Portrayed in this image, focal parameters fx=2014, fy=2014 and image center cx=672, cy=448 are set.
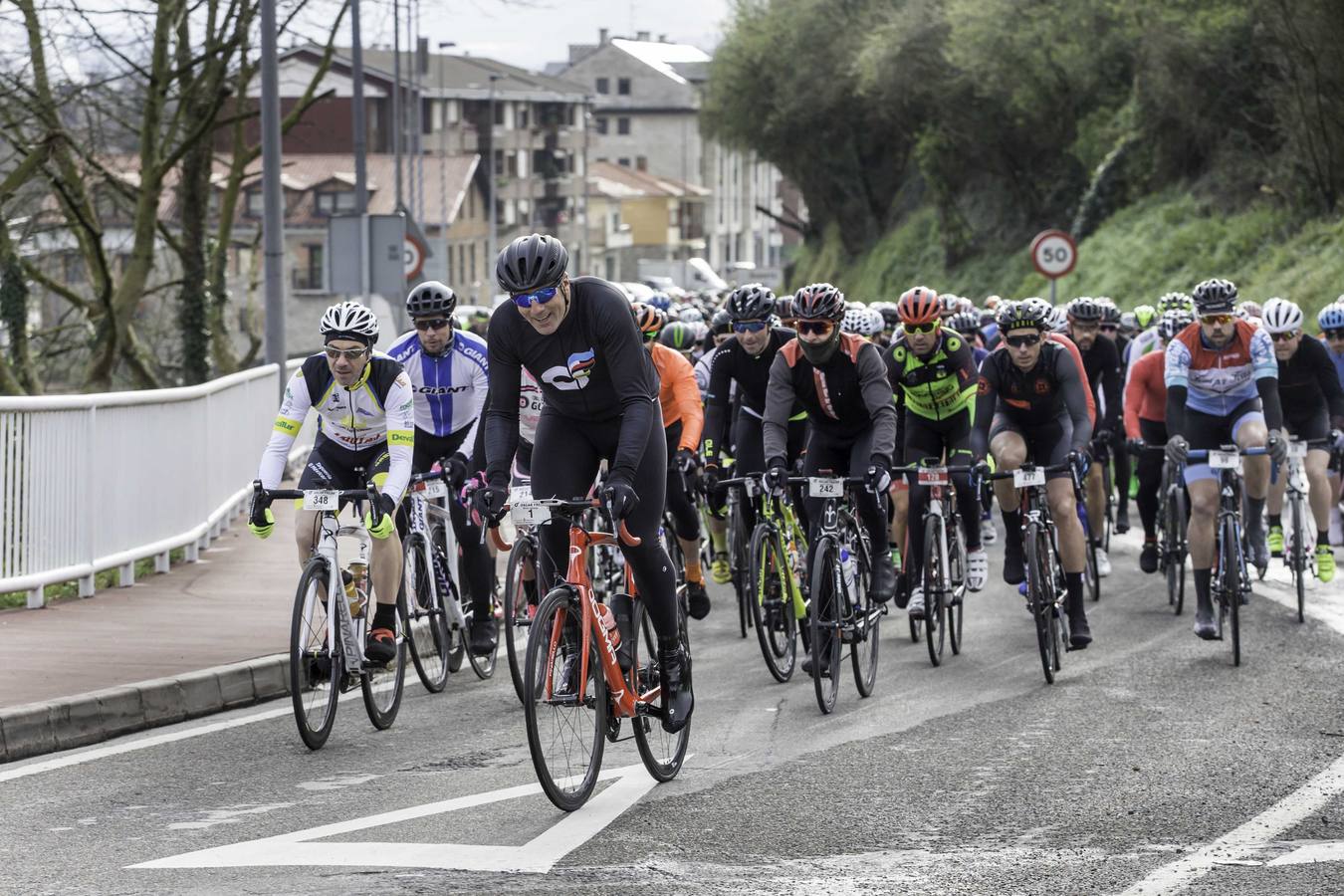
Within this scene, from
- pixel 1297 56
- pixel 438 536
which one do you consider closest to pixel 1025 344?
pixel 438 536

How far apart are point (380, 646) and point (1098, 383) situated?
757cm

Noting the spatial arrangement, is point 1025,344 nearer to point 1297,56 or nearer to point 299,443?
point 299,443

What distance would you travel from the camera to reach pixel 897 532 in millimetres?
12734

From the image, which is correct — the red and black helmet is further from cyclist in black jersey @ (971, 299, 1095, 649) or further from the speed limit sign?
the speed limit sign

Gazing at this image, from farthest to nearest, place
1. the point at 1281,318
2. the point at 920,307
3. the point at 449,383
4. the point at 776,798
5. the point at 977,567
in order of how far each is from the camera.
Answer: the point at 1281,318
the point at 977,567
the point at 920,307
the point at 449,383
the point at 776,798

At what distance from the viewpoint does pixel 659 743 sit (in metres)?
7.81

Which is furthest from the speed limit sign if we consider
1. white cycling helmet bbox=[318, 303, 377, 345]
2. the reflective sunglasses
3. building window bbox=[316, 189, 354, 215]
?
building window bbox=[316, 189, 354, 215]

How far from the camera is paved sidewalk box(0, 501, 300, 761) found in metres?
8.73

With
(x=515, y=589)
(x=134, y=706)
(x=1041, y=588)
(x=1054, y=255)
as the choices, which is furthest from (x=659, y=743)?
(x=1054, y=255)

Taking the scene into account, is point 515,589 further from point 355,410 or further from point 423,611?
point 355,410

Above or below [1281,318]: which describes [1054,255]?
above

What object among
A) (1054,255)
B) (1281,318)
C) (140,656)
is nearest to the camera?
(140,656)

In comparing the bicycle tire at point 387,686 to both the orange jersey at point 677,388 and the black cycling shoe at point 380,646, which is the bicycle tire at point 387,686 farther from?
the orange jersey at point 677,388

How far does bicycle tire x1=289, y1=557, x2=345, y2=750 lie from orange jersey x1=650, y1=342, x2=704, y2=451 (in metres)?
2.26
